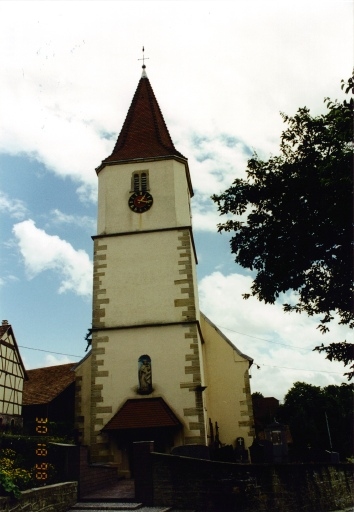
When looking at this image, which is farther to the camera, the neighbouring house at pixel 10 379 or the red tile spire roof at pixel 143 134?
the neighbouring house at pixel 10 379

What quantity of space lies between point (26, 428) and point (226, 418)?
11128 mm

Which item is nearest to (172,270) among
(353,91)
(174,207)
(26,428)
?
(174,207)

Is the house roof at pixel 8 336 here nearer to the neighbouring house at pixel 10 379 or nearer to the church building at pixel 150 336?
the neighbouring house at pixel 10 379

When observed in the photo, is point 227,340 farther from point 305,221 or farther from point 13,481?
point 13,481

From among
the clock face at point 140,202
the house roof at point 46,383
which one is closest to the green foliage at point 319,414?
the house roof at point 46,383

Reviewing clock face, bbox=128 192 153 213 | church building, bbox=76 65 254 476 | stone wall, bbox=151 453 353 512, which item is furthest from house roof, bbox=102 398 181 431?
clock face, bbox=128 192 153 213

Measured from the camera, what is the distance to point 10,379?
24.6 meters

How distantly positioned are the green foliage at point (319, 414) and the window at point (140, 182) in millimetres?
34849

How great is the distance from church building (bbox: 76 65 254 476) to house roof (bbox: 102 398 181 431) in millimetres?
34

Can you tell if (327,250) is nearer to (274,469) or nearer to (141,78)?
(274,469)

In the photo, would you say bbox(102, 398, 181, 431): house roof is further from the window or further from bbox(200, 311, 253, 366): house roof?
the window

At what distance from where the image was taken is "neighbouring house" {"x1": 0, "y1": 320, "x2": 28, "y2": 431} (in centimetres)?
2336

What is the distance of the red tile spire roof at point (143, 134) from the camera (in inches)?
806
